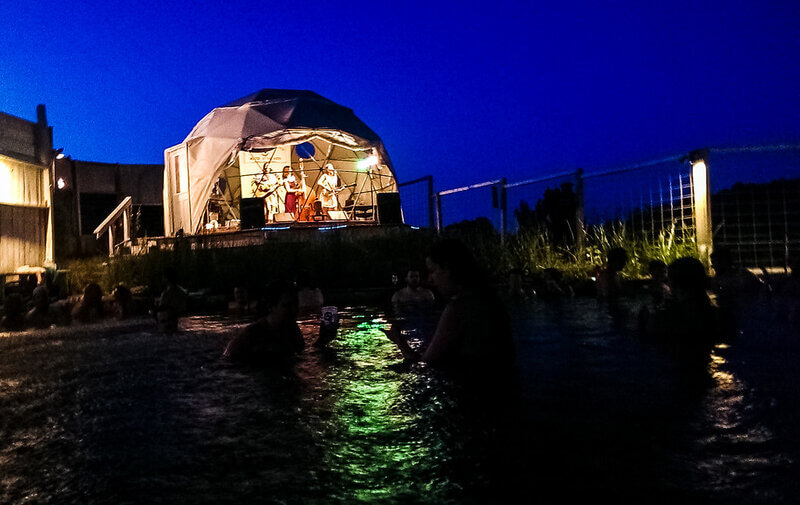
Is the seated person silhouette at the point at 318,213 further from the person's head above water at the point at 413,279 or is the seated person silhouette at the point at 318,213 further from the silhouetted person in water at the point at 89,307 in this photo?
the silhouetted person in water at the point at 89,307

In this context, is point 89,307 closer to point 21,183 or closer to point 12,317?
point 12,317

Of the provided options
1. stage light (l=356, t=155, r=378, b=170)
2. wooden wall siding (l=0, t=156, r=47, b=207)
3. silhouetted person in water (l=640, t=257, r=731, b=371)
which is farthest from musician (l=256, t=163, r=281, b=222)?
silhouetted person in water (l=640, t=257, r=731, b=371)

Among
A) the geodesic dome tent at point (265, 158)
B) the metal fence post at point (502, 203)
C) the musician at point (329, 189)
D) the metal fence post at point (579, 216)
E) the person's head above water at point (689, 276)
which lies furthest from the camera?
the musician at point (329, 189)

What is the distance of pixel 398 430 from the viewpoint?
3.46 meters

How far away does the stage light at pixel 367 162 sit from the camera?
19.0m

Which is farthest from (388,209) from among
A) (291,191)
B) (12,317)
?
(12,317)

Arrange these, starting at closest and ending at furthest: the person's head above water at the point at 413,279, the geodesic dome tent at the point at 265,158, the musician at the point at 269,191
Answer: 1. the person's head above water at the point at 413,279
2. the geodesic dome tent at the point at 265,158
3. the musician at the point at 269,191

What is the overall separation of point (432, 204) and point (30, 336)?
10.6m

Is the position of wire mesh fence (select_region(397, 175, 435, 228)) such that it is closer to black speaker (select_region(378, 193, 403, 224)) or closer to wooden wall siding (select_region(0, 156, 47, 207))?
black speaker (select_region(378, 193, 403, 224))

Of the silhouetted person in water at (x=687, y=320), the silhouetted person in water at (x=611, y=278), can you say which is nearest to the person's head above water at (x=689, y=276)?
the silhouetted person in water at (x=687, y=320)

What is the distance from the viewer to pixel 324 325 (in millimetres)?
5895

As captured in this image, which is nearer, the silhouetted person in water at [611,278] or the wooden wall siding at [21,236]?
the silhouetted person in water at [611,278]

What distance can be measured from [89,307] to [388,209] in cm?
839

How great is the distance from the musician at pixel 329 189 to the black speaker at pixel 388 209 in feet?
8.96
